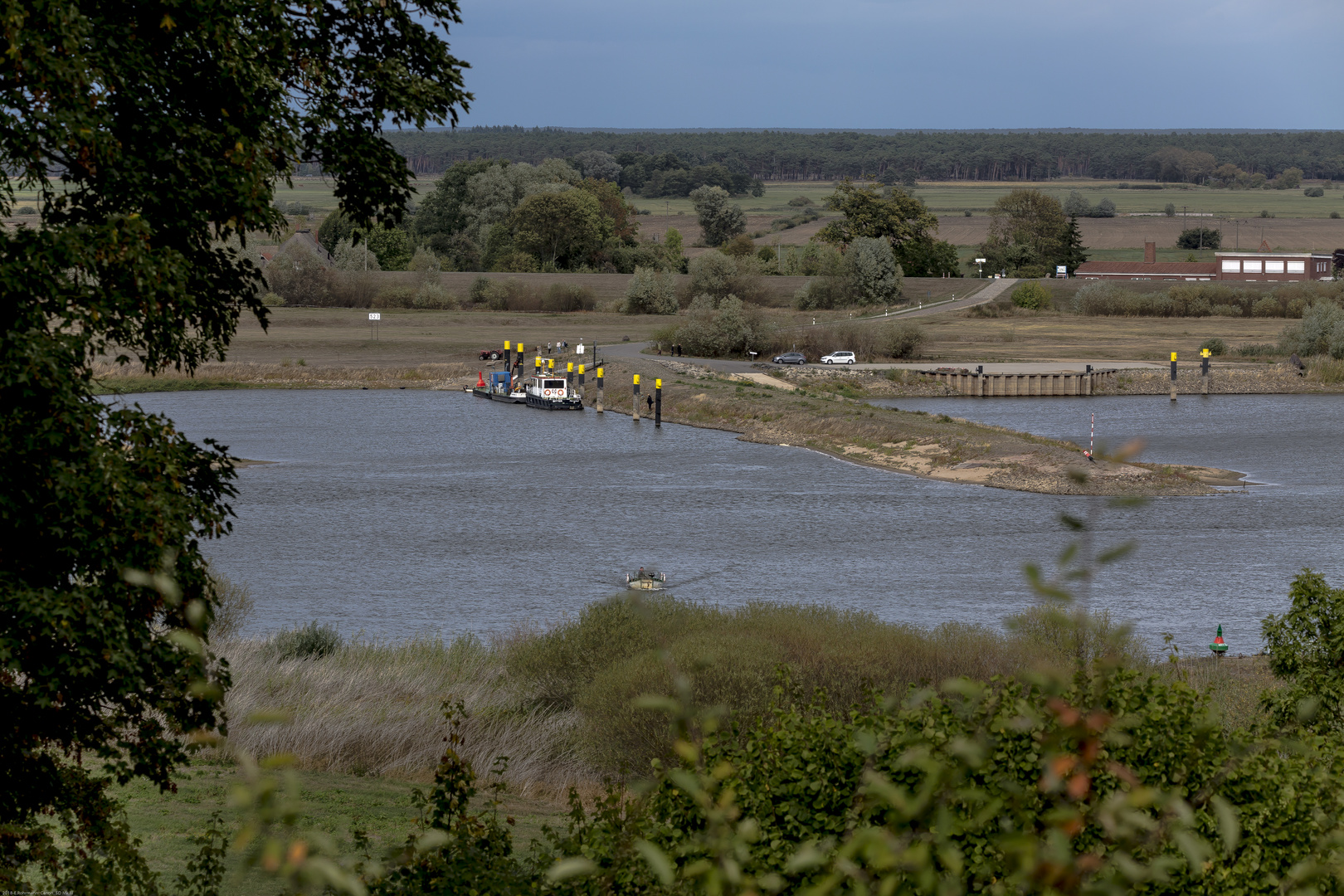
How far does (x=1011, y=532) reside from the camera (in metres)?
43.2

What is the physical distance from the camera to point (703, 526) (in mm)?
43938

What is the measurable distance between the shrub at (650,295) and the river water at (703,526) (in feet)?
158

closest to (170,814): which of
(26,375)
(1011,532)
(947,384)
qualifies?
(26,375)

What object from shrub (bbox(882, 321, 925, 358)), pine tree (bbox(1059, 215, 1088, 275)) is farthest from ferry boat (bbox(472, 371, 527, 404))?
pine tree (bbox(1059, 215, 1088, 275))

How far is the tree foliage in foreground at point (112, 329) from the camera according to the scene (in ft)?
29.8

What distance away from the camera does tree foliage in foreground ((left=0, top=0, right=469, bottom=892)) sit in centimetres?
907

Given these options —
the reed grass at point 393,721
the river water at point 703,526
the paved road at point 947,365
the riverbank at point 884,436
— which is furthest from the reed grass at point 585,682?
the paved road at point 947,365

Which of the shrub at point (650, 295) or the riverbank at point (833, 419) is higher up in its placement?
the shrub at point (650, 295)

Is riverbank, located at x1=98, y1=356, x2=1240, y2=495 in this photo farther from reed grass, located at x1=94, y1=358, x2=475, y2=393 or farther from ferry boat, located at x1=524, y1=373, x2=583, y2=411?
ferry boat, located at x1=524, y1=373, x2=583, y2=411

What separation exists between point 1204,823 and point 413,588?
2896 cm

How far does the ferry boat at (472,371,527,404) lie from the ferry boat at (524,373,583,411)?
1460 millimetres

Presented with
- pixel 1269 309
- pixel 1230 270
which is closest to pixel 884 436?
pixel 1269 309

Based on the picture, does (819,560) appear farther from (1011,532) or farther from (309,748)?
(309,748)

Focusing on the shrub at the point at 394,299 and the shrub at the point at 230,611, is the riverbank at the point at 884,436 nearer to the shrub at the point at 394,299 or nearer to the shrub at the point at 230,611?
the shrub at the point at 230,611
